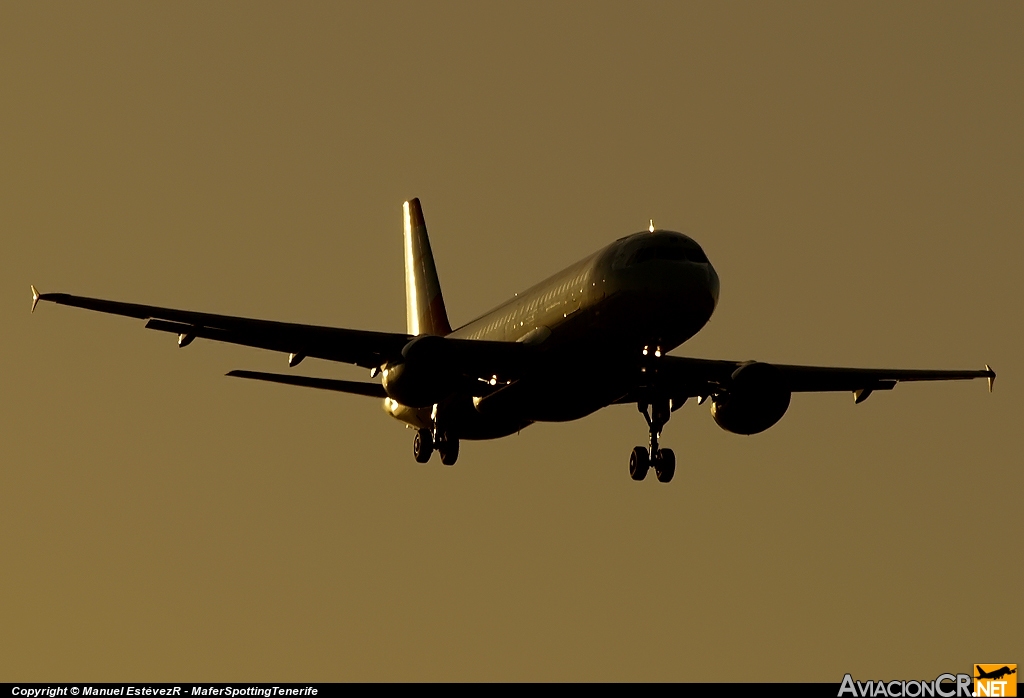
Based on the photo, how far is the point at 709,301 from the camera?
5619 cm

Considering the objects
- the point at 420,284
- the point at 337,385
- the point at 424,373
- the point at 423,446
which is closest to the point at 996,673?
the point at 424,373

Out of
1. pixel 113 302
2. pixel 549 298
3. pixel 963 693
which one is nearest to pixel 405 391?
pixel 549 298

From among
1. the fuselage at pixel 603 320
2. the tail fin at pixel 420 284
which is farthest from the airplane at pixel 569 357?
the tail fin at pixel 420 284

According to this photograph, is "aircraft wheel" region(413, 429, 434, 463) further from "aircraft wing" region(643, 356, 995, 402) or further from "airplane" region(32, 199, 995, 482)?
"aircraft wing" region(643, 356, 995, 402)

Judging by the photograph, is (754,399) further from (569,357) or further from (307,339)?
(307,339)

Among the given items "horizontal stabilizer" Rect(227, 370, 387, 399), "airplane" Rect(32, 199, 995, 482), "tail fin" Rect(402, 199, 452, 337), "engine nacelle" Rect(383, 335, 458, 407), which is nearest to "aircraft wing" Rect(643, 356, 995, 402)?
"airplane" Rect(32, 199, 995, 482)

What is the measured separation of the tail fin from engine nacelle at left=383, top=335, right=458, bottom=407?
61.4ft

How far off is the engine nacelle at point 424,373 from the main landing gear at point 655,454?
26.6 feet

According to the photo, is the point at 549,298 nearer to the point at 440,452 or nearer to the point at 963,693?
the point at 440,452

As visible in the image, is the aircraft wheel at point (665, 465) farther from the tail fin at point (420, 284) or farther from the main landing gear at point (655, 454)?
the tail fin at point (420, 284)

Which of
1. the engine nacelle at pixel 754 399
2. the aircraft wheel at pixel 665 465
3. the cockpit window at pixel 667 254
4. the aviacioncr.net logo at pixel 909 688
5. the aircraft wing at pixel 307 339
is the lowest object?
the aviacioncr.net logo at pixel 909 688

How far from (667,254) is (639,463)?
10278 millimetres

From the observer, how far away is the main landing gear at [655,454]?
6378 cm

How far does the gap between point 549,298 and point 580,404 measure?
3.46 meters
